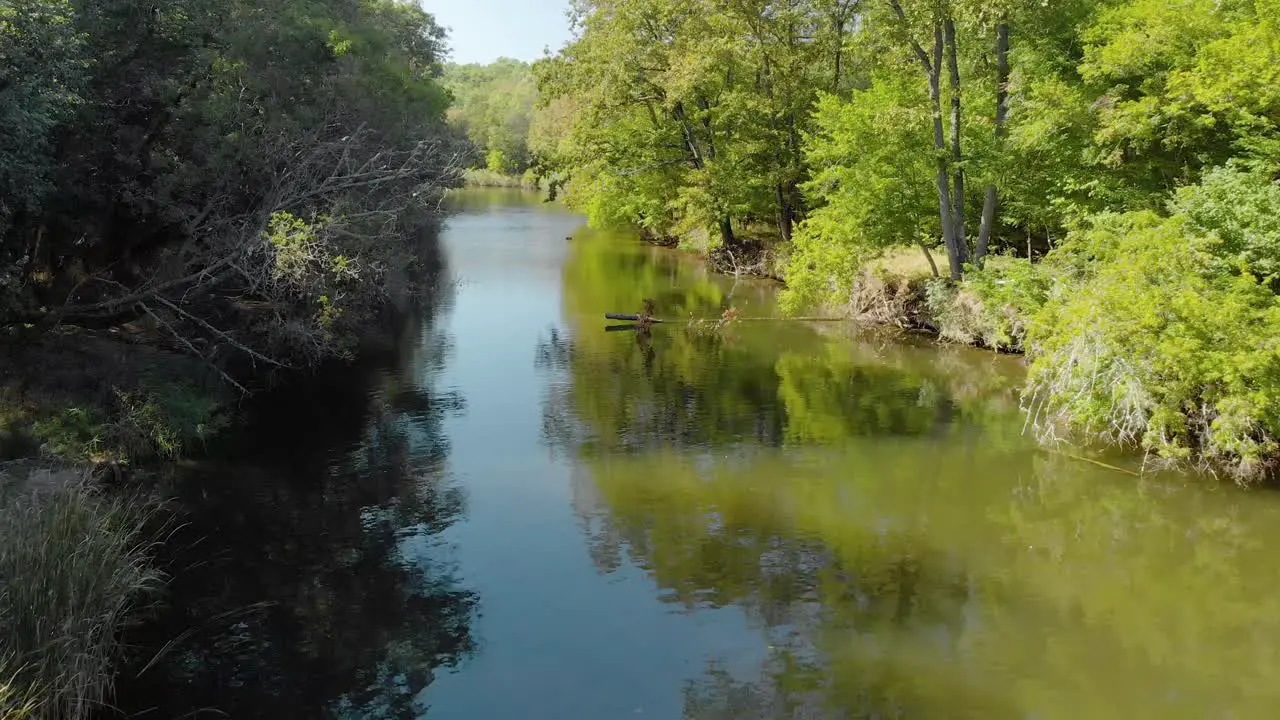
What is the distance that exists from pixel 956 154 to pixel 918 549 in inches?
663

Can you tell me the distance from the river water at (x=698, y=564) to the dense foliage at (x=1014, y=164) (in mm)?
2001

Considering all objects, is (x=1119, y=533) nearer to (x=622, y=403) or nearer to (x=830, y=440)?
(x=830, y=440)

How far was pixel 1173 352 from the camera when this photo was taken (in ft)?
48.3

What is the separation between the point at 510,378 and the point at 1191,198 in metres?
15.3

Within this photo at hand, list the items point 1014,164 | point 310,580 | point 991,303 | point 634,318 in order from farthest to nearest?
1. point 634,318
2. point 1014,164
3. point 991,303
4. point 310,580

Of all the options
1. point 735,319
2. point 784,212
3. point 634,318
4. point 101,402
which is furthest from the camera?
point 784,212

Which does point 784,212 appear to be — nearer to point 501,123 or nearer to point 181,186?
point 181,186

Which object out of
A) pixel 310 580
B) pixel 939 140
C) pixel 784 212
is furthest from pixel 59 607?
pixel 784 212

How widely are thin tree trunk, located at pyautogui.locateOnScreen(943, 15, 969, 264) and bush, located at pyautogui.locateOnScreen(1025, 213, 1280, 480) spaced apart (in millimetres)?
10580

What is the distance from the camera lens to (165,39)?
1870cm

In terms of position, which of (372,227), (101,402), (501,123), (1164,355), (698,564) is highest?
(501,123)

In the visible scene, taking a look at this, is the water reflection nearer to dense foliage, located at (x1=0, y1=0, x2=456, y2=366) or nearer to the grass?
dense foliage, located at (x1=0, y1=0, x2=456, y2=366)

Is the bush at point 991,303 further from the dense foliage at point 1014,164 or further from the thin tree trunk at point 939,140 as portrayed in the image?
the thin tree trunk at point 939,140

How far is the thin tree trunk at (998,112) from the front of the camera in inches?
1060
